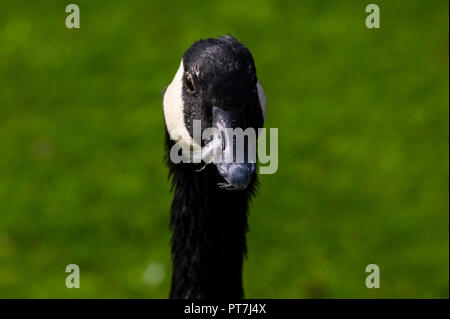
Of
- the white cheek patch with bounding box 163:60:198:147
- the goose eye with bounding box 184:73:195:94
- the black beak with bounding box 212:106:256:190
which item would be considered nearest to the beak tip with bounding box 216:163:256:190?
the black beak with bounding box 212:106:256:190

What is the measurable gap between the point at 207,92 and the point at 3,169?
4305 millimetres

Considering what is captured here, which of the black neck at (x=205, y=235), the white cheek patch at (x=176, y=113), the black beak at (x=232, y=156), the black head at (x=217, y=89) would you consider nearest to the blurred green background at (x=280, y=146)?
the black neck at (x=205, y=235)

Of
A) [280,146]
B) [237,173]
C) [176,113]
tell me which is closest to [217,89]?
[176,113]

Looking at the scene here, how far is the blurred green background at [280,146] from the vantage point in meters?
6.78

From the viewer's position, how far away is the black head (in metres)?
3.73

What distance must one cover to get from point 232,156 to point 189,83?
59 cm

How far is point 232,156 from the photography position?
3.55 meters

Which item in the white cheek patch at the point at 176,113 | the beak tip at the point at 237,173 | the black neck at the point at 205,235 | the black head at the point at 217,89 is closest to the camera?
the beak tip at the point at 237,173

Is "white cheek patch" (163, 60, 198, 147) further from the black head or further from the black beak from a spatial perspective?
the black beak

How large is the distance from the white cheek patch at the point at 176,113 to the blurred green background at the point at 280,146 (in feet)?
9.03

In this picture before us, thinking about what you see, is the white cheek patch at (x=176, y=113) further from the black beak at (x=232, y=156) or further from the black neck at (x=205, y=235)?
the black beak at (x=232, y=156)

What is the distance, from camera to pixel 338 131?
26.0 ft

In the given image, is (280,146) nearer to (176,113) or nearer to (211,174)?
(211,174)

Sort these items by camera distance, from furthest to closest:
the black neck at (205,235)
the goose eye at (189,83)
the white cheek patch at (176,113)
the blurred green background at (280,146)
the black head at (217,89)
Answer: the blurred green background at (280,146) < the black neck at (205,235) < the white cheek patch at (176,113) < the goose eye at (189,83) < the black head at (217,89)
